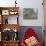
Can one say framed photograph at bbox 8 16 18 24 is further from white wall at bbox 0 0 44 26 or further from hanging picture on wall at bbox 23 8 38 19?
hanging picture on wall at bbox 23 8 38 19

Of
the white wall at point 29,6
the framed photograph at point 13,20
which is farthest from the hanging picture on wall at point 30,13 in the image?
A: the framed photograph at point 13,20

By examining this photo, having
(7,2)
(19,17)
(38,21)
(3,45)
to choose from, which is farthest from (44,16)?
(3,45)

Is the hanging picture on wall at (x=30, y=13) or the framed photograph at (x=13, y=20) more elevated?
the hanging picture on wall at (x=30, y=13)

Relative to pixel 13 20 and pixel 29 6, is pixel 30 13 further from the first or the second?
pixel 13 20

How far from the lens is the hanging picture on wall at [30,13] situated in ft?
17.4

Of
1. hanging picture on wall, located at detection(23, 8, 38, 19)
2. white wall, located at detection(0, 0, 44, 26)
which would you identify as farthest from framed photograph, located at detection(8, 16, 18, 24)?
hanging picture on wall, located at detection(23, 8, 38, 19)

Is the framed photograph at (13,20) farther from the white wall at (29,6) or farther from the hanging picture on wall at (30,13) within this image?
the hanging picture on wall at (30,13)

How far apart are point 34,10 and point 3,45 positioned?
1.62 m

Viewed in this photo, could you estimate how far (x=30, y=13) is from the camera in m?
5.32

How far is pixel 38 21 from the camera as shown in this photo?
5.29 m

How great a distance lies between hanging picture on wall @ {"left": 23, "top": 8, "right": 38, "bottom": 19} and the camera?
5301 millimetres

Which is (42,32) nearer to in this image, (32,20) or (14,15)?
(32,20)

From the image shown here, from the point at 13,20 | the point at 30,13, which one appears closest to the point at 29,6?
the point at 30,13

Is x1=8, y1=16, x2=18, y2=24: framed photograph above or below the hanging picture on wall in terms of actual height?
below
